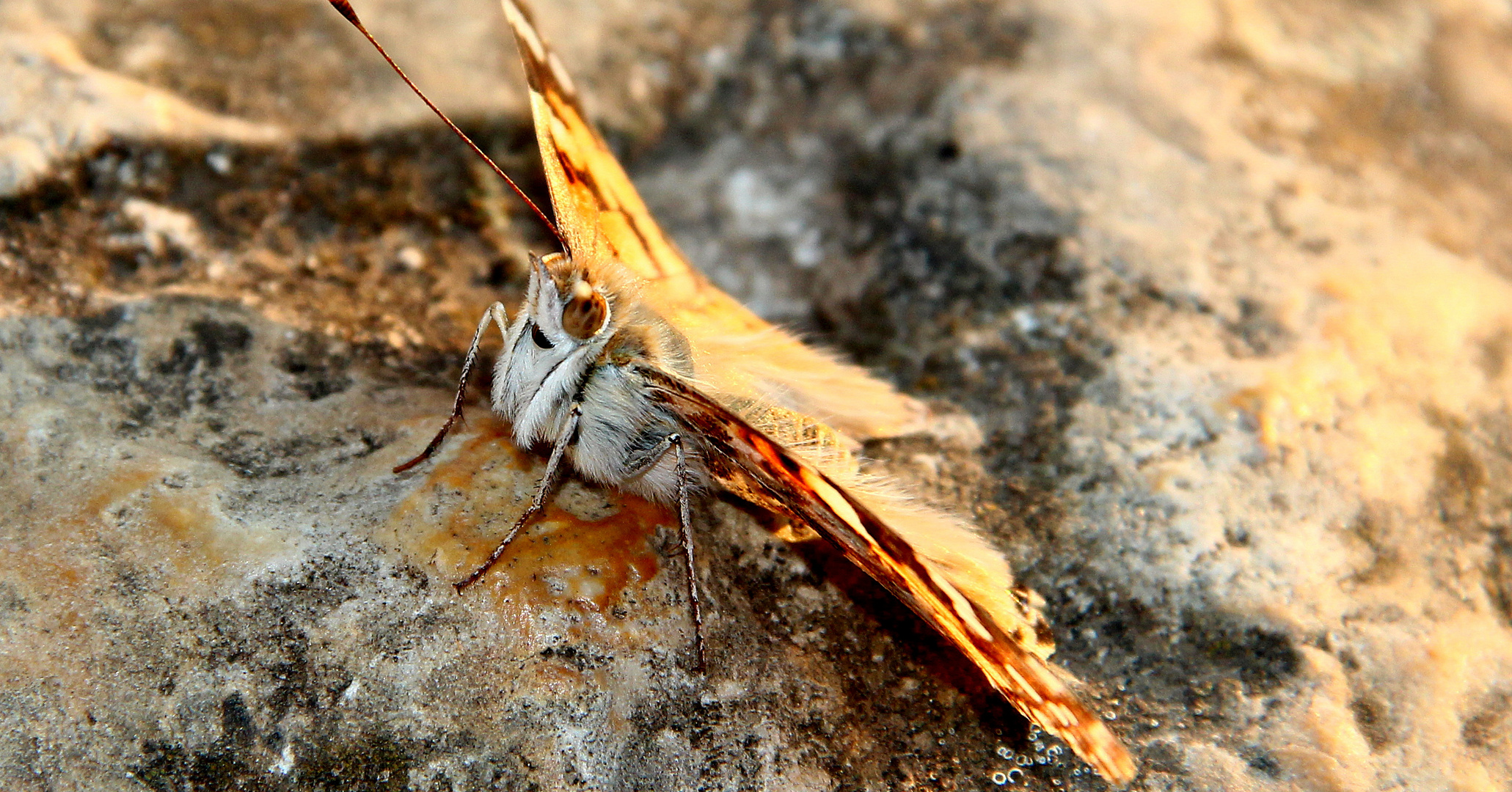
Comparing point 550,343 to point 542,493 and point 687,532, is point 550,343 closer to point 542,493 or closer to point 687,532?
point 542,493

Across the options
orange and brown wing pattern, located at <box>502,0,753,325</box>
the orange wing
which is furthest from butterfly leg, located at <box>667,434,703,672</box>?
orange and brown wing pattern, located at <box>502,0,753,325</box>

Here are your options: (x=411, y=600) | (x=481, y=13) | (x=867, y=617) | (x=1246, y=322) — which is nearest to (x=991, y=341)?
(x=1246, y=322)

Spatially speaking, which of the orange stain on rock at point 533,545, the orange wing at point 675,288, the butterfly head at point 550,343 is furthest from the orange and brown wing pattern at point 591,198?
the orange stain on rock at point 533,545

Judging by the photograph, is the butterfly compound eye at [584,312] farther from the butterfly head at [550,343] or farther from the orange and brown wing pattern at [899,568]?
the orange and brown wing pattern at [899,568]

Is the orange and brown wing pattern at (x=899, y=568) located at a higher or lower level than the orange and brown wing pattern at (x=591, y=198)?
lower

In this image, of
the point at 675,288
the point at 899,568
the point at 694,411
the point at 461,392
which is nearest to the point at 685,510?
the point at 694,411

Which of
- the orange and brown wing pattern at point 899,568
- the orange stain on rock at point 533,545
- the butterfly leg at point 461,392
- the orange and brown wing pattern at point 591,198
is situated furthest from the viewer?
the orange and brown wing pattern at point 591,198

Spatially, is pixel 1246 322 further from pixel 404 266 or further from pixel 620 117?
pixel 404 266
